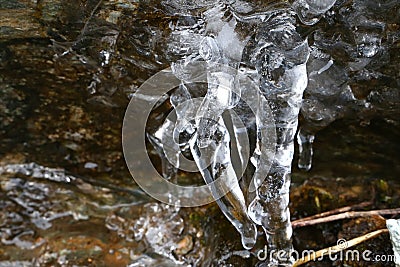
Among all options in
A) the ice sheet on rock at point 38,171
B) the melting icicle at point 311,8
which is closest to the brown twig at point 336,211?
the melting icicle at point 311,8

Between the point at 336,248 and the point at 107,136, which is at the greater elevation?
the point at 107,136

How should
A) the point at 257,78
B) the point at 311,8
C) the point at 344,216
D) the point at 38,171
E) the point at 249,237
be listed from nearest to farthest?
the point at 311,8 → the point at 257,78 → the point at 249,237 → the point at 344,216 → the point at 38,171

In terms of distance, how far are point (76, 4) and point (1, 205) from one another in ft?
3.84

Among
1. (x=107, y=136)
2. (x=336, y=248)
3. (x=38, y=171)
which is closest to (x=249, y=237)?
(x=336, y=248)

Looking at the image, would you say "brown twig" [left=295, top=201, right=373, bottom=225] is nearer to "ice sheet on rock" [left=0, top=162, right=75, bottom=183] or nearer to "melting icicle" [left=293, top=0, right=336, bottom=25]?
"melting icicle" [left=293, top=0, right=336, bottom=25]

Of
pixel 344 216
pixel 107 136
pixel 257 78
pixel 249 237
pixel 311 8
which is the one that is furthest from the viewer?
pixel 107 136

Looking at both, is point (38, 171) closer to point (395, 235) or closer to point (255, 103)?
point (255, 103)

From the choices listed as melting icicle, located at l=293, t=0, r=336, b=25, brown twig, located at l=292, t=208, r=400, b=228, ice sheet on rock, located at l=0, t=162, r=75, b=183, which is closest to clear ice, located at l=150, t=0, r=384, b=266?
melting icicle, located at l=293, t=0, r=336, b=25

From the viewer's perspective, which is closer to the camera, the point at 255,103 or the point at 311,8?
the point at 311,8

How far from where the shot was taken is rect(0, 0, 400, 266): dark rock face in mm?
1440

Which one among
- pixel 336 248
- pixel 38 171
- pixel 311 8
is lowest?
pixel 336 248

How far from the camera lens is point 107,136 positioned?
2.08m

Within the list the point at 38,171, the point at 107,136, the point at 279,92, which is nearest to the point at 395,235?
the point at 279,92

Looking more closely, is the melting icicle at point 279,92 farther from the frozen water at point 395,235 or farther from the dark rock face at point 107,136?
the frozen water at point 395,235
